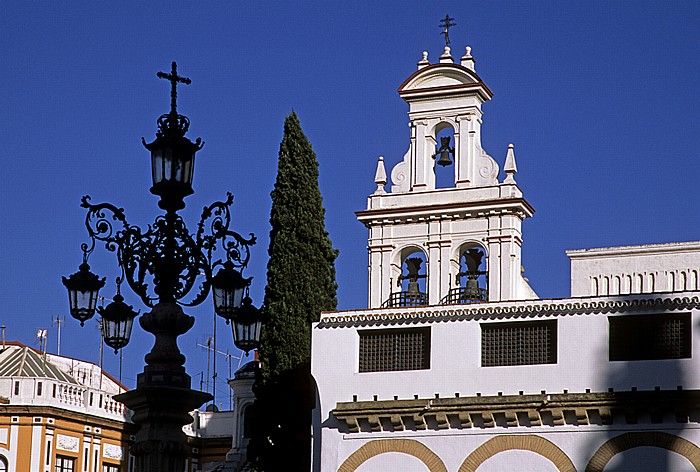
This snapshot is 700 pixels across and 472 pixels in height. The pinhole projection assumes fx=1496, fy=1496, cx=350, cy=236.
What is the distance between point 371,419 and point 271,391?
127 inches

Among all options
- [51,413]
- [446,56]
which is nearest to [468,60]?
[446,56]

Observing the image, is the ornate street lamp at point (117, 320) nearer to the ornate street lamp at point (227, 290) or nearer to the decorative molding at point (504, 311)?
the ornate street lamp at point (227, 290)

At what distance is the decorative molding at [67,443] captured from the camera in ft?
155

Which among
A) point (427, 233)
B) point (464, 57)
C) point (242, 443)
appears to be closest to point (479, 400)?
point (427, 233)

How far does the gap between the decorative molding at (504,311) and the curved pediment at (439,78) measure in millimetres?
8454

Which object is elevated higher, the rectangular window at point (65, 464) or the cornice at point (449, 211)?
the cornice at point (449, 211)

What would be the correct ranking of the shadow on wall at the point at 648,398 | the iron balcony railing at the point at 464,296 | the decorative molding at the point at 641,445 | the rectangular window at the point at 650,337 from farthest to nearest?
1. the iron balcony railing at the point at 464,296
2. the rectangular window at the point at 650,337
3. the shadow on wall at the point at 648,398
4. the decorative molding at the point at 641,445

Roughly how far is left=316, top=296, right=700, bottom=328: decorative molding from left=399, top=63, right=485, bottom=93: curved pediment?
27.7ft

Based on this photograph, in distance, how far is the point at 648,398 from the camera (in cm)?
3056

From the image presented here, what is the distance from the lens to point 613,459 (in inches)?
1214

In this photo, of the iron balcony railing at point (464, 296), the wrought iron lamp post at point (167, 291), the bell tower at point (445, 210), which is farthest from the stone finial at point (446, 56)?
the wrought iron lamp post at point (167, 291)

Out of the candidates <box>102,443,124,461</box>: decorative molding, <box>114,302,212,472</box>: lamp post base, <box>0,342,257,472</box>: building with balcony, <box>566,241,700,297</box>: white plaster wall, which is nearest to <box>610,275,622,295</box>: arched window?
<box>566,241,700,297</box>: white plaster wall

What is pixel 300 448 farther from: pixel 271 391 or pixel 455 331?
pixel 455 331

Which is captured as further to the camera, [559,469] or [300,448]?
[300,448]
